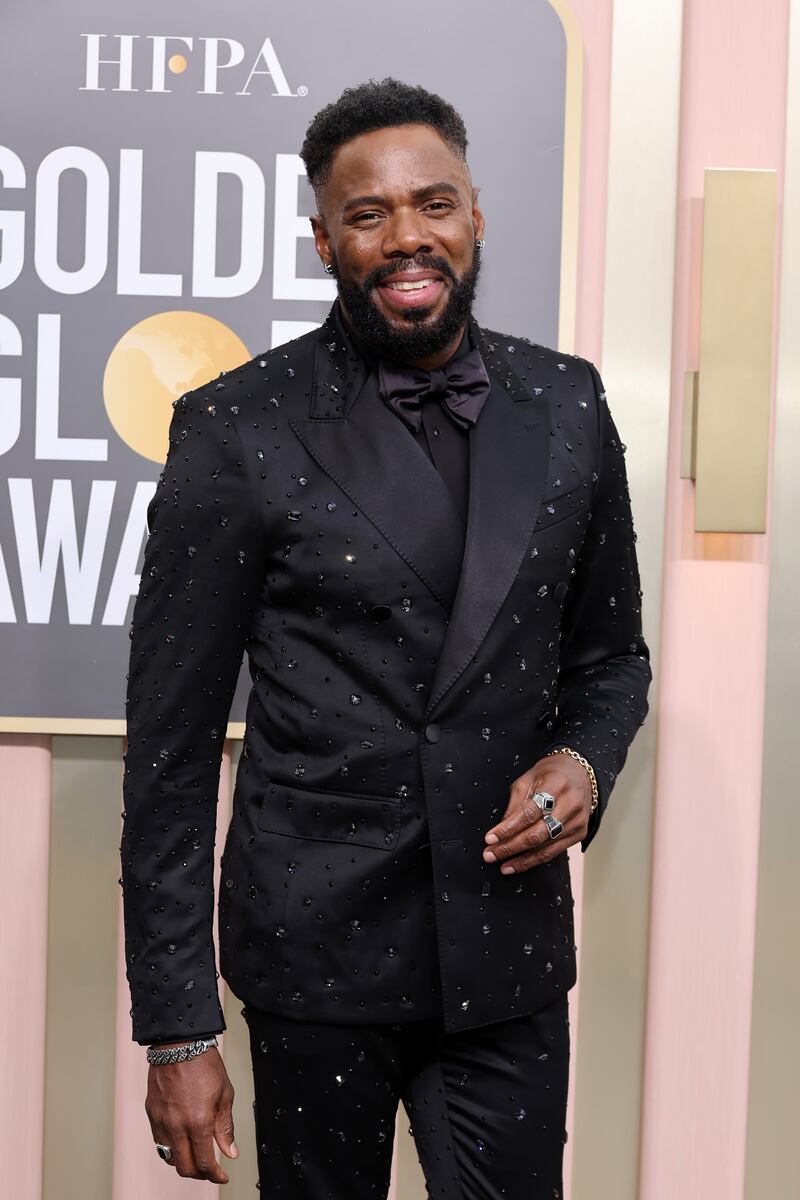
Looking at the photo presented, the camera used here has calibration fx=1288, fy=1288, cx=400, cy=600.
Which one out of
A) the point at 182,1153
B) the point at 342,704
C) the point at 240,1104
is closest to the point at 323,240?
the point at 342,704

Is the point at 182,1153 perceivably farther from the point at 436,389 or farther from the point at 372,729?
the point at 436,389

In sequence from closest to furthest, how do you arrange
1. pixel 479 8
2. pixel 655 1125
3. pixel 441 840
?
pixel 441 840, pixel 479 8, pixel 655 1125

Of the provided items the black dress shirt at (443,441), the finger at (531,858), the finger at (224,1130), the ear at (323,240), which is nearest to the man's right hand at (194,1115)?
the finger at (224,1130)

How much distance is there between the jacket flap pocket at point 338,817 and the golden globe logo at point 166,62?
3.69ft

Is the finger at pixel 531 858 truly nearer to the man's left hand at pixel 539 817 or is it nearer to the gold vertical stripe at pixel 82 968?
the man's left hand at pixel 539 817

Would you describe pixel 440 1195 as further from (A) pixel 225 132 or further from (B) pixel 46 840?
(A) pixel 225 132

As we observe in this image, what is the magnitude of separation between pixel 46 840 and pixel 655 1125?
1046 millimetres

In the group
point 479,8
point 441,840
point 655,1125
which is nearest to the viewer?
point 441,840

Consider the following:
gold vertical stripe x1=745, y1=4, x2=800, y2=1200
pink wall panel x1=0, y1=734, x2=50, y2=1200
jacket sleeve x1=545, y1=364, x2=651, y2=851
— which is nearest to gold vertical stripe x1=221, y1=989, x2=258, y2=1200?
pink wall panel x1=0, y1=734, x2=50, y2=1200

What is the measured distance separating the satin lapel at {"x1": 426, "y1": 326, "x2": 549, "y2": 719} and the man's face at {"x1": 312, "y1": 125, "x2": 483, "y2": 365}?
0.35 feet

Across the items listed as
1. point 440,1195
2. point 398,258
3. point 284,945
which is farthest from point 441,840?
point 398,258

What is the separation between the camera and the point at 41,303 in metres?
1.92

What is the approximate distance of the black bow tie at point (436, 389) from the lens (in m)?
1.33

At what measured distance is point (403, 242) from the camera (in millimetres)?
1294
